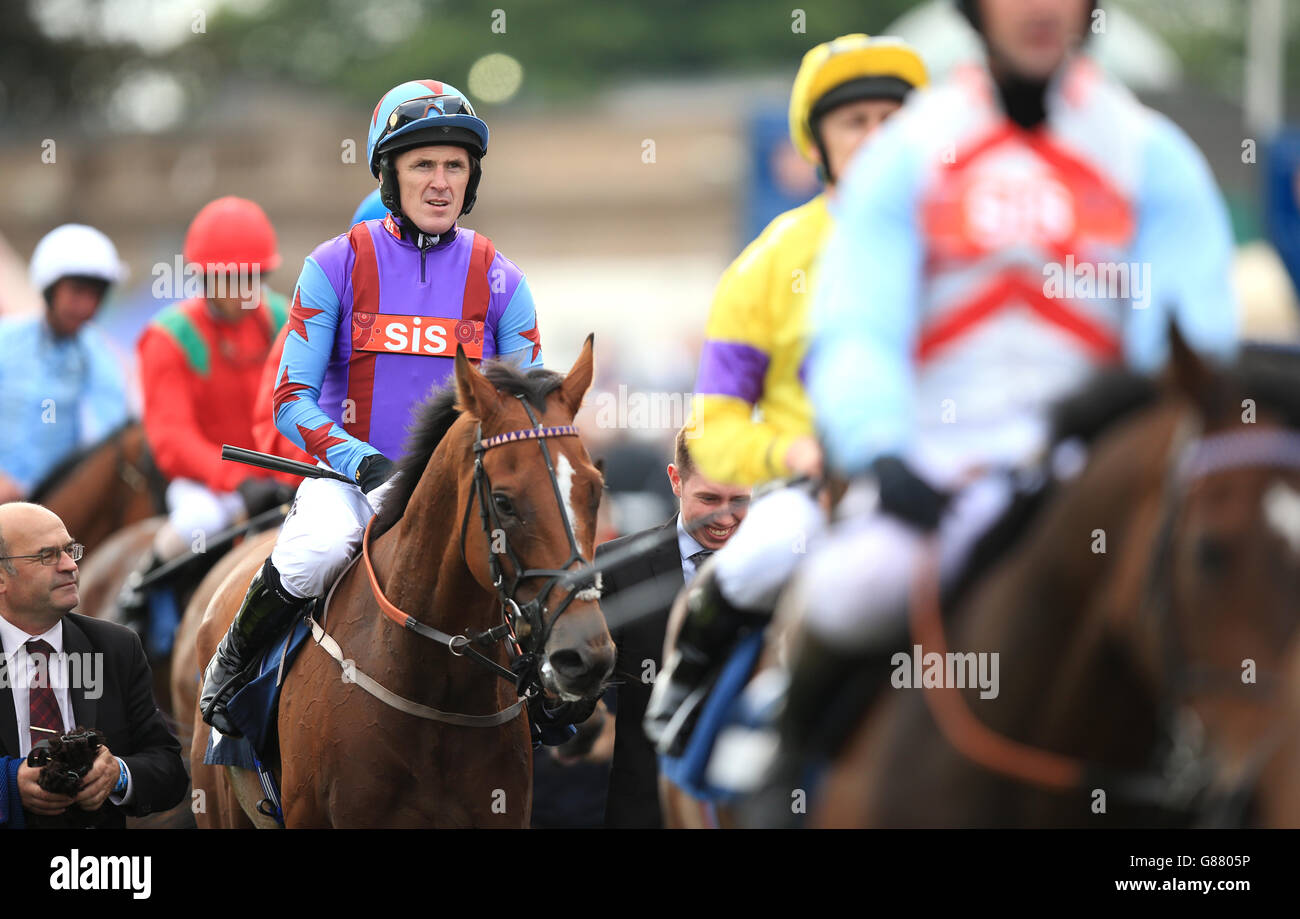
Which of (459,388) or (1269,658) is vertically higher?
(459,388)

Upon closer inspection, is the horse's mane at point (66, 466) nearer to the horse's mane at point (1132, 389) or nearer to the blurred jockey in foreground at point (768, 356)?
the blurred jockey in foreground at point (768, 356)

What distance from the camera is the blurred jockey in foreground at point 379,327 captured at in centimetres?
491

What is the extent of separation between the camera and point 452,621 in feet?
15.0

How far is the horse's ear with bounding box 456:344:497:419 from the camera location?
172 inches

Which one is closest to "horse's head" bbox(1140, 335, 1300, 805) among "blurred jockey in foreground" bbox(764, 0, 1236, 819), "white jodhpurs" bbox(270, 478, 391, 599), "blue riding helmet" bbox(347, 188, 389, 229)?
"blurred jockey in foreground" bbox(764, 0, 1236, 819)

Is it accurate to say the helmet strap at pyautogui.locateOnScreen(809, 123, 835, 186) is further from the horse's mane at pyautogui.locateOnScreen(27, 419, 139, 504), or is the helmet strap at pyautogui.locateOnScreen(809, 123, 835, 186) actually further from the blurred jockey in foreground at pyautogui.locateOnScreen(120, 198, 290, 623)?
the horse's mane at pyautogui.locateOnScreen(27, 419, 139, 504)

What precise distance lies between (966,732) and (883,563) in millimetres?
329

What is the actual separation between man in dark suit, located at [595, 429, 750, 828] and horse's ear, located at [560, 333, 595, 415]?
2.14ft

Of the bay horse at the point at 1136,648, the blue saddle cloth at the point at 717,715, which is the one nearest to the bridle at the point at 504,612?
the blue saddle cloth at the point at 717,715

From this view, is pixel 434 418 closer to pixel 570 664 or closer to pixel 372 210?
pixel 570 664

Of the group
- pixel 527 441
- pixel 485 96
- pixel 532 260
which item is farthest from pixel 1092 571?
pixel 485 96
